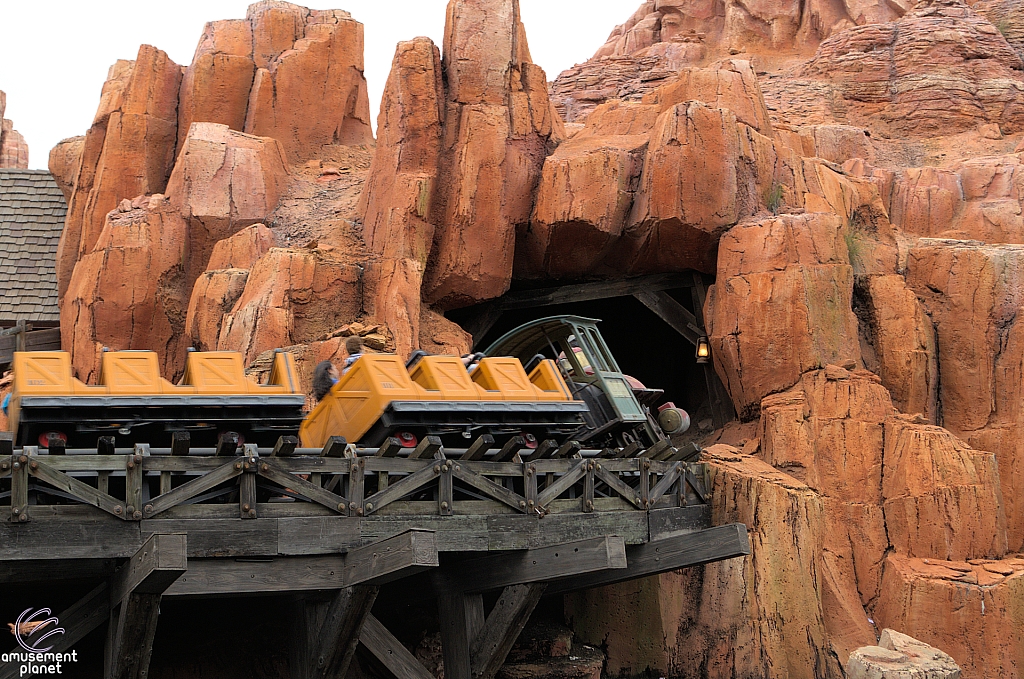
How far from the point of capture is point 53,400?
9.09 metres

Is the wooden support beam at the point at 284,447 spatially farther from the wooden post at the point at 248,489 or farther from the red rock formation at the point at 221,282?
the red rock formation at the point at 221,282

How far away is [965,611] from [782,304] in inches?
175

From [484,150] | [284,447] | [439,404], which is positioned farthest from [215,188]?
[284,447]

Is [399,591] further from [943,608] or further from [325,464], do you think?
[943,608]

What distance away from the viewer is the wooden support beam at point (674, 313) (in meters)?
17.8

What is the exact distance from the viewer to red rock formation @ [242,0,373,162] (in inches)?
781

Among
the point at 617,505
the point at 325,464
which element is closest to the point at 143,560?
the point at 325,464

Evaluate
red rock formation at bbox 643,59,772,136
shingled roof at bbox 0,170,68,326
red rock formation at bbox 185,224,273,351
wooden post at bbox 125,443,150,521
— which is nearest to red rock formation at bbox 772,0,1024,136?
red rock formation at bbox 643,59,772,136

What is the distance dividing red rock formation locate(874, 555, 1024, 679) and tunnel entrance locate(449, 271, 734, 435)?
461cm

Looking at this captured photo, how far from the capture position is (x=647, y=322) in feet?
71.2

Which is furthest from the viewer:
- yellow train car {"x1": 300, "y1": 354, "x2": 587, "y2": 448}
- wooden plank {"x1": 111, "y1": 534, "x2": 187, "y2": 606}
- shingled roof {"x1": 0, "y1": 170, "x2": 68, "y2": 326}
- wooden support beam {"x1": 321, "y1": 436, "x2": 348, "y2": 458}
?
shingled roof {"x1": 0, "y1": 170, "x2": 68, "y2": 326}

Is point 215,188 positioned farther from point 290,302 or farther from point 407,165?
point 290,302

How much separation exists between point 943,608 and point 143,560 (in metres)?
9.02

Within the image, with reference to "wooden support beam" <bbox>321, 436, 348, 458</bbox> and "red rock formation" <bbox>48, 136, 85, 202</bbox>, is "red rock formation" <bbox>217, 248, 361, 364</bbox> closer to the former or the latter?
"wooden support beam" <bbox>321, 436, 348, 458</bbox>
